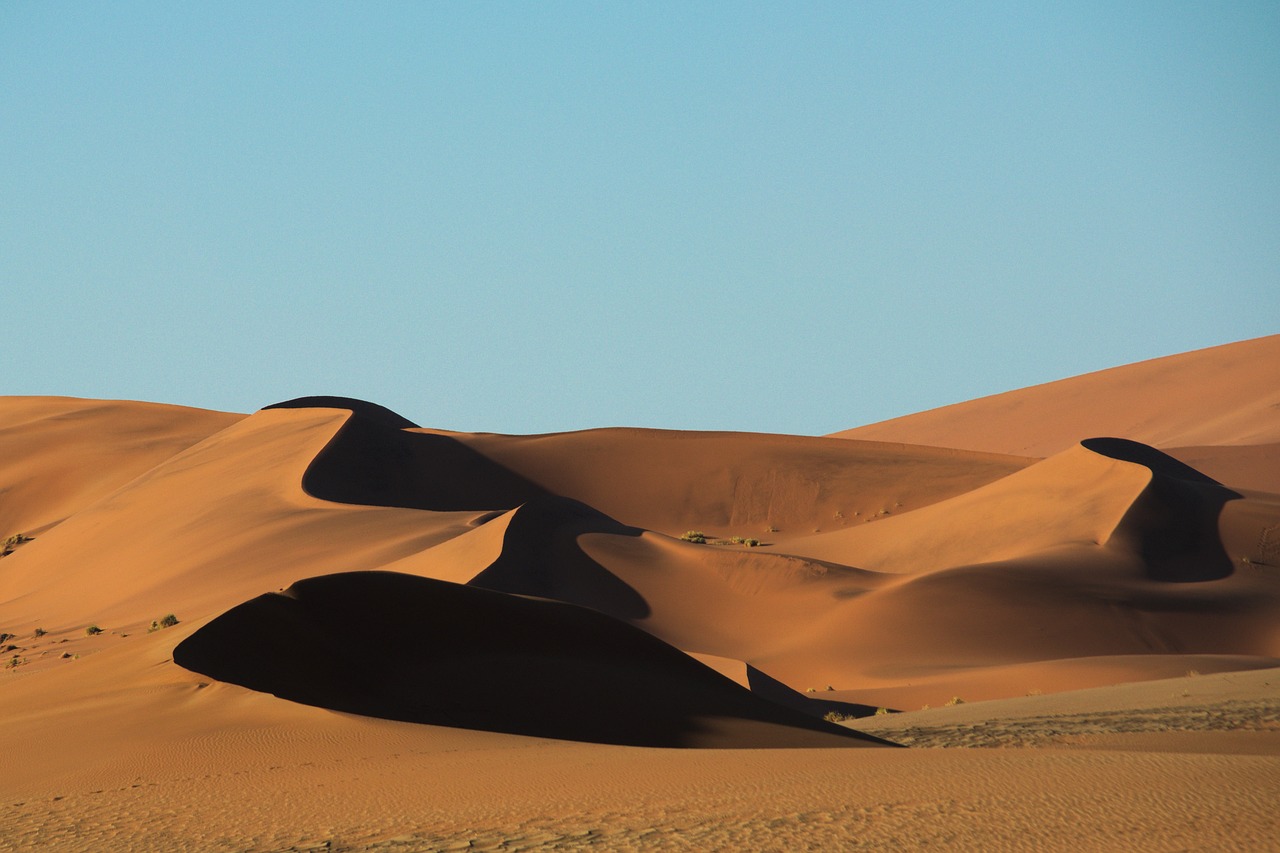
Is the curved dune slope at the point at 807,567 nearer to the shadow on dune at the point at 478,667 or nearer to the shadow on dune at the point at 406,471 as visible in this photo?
the shadow on dune at the point at 406,471

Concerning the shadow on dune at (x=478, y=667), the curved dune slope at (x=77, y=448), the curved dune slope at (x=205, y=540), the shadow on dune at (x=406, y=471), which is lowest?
the shadow on dune at (x=478, y=667)

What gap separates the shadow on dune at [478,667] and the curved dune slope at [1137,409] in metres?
62.4

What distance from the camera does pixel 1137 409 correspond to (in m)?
91.1

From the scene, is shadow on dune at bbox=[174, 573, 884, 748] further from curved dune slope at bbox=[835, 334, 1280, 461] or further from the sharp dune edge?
curved dune slope at bbox=[835, 334, 1280, 461]

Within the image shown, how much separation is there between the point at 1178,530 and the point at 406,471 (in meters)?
27.5

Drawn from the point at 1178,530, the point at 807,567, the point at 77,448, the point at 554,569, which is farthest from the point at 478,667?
the point at 77,448

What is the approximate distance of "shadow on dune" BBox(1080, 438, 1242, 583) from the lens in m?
32.0

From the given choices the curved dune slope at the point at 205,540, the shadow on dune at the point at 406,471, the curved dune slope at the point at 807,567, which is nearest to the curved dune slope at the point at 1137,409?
the curved dune slope at the point at 807,567

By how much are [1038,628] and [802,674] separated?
5318 millimetres

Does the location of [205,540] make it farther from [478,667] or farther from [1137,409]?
[1137,409]

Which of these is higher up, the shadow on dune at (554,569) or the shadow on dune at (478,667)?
the shadow on dune at (554,569)

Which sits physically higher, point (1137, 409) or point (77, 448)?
point (1137, 409)

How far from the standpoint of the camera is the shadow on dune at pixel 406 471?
47031mm

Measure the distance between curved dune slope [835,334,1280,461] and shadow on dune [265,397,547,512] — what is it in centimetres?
3818
